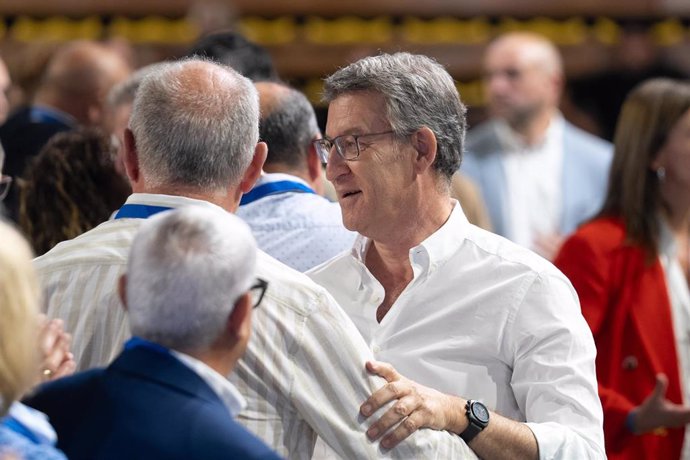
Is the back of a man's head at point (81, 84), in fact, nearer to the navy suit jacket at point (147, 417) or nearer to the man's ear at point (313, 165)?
the man's ear at point (313, 165)

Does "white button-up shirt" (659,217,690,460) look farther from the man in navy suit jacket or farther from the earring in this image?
the man in navy suit jacket

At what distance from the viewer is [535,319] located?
103 inches

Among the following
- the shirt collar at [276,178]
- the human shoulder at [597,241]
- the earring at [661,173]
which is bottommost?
the human shoulder at [597,241]

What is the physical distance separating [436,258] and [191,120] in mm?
646

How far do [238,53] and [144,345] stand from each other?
279 cm

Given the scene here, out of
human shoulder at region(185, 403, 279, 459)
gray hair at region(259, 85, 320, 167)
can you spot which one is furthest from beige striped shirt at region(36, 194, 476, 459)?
gray hair at region(259, 85, 320, 167)

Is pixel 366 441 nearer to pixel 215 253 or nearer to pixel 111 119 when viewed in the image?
pixel 215 253

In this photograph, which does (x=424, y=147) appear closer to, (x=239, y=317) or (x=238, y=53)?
(x=239, y=317)

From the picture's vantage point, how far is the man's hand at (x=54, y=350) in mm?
2182

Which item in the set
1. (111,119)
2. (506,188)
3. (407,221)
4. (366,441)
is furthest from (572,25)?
(366,441)

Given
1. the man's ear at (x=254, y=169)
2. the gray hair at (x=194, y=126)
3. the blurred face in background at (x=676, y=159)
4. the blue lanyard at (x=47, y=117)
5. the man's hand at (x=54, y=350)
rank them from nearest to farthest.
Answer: the man's hand at (x=54, y=350) < the gray hair at (x=194, y=126) < the man's ear at (x=254, y=169) < the blurred face in background at (x=676, y=159) < the blue lanyard at (x=47, y=117)

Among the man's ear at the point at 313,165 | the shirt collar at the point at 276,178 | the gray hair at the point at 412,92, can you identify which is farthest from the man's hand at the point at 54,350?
the man's ear at the point at 313,165

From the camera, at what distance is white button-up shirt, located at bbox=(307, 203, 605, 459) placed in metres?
2.57

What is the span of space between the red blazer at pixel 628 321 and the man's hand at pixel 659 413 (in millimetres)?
132
